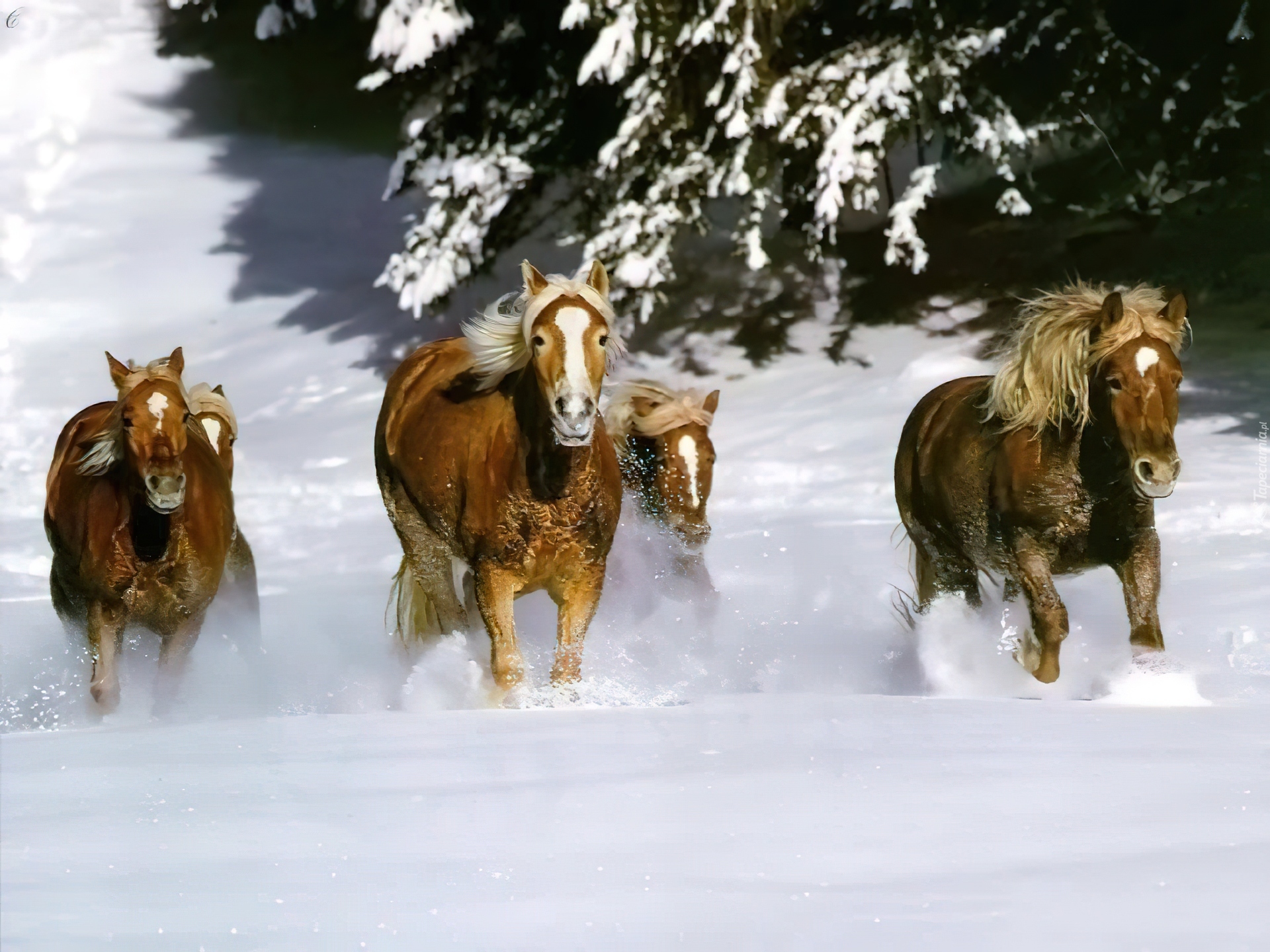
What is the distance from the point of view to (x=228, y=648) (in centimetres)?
698

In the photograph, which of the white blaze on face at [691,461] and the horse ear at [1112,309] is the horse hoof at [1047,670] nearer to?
the horse ear at [1112,309]

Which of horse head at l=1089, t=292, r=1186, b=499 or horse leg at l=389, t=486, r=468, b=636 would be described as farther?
horse leg at l=389, t=486, r=468, b=636

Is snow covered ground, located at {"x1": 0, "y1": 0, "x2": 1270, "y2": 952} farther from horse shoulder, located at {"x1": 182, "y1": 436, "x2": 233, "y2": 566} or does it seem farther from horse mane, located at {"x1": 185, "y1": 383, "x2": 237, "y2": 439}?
horse mane, located at {"x1": 185, "y1": 383, "x2": 237, "y2": 439}

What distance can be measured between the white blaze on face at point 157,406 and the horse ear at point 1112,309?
11.1 feet

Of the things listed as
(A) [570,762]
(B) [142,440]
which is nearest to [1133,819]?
(A) [570,762]

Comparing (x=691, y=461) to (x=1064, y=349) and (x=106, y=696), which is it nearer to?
(x=1064, y=349)

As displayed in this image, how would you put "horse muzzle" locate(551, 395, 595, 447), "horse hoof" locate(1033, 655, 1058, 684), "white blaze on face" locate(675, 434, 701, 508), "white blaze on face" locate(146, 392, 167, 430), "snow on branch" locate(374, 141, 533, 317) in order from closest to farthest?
"horse muzzle" locate(551, 395, 595, 447) < "horse hoof" locate(1033, 655, 1058, 684) < "white blaze on face" locate(146, 392, 167, 430) < "white blaze on face" locate(675, 434, 701, 508) < "snow on branch" locate(374, 141, 533, 317)

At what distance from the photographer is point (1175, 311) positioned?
5426 millimetres

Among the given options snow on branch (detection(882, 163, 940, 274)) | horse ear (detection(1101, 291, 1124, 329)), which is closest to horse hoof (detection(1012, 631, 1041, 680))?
horse ear (detection(1101, 291, 1124, 329))

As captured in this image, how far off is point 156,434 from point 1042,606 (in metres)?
3.27

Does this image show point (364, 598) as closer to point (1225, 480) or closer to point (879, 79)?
point (879, 79)

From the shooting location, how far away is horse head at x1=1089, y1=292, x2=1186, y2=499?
519cm

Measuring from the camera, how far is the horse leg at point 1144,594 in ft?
18.0

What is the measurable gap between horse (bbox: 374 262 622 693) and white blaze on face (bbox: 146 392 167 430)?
37.9 inches
